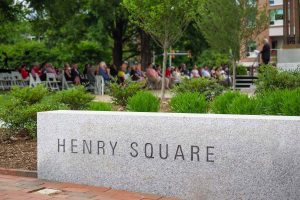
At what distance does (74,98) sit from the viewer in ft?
35.0

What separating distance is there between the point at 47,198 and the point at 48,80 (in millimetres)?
19681

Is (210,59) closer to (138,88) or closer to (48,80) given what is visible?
(48,80)

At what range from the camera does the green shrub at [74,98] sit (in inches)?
417

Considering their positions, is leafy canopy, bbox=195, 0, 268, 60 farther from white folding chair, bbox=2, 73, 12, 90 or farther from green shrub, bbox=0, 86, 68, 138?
green shrub, bbox=0, 86, 68, 138

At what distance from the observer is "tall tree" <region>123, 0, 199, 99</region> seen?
16766 mm

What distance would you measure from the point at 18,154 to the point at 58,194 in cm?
221

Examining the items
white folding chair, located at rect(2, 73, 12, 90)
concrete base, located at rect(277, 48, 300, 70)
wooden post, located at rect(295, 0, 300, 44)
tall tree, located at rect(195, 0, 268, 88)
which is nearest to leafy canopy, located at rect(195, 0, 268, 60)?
tall tree, located at rect(195, 0, 268, 88)

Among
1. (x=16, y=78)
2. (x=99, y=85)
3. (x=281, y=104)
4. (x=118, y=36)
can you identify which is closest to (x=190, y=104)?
(x=281, y=104)

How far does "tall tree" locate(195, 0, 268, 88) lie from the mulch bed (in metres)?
16.3

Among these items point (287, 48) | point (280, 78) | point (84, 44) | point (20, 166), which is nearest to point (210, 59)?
point (84, 44)

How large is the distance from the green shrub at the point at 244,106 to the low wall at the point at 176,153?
2315 millimetres

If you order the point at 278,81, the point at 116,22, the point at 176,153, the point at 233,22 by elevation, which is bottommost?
the point at 176,153

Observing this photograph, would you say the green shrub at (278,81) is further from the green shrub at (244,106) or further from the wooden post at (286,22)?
the wooden post at (286,22)

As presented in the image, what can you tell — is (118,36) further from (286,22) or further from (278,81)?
(278,81)
